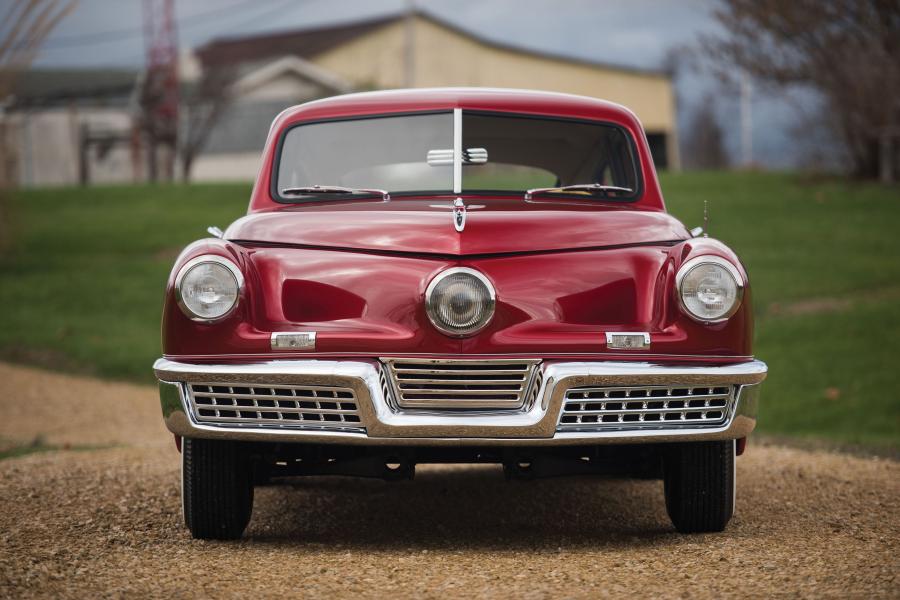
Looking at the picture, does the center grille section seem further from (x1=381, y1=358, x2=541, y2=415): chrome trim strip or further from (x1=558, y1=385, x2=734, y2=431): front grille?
(x1=558, y1=385, x2=734, y2=431): front grille

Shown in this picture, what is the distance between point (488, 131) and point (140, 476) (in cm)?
259

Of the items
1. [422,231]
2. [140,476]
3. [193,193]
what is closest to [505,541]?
[422,231]

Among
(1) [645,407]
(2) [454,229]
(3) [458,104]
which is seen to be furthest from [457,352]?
(3) [458,104]

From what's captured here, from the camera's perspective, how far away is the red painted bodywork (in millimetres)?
4156

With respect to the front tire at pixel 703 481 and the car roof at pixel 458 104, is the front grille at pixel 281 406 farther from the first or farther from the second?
the car roof at pixel 458 104

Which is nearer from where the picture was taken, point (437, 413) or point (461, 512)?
point (437, 413)

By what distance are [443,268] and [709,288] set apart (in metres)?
0.96

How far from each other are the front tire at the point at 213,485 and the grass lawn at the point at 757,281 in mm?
5839

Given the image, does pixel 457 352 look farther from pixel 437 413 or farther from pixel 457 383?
pixel 437 413

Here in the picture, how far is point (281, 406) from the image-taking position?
4168 mm

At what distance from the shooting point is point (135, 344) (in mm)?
14945

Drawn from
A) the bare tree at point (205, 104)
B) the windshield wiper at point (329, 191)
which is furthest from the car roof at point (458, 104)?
the bare tree at point (205, 104)

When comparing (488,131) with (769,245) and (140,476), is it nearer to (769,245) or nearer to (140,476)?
(140,476)

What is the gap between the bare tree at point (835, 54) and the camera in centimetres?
2223
